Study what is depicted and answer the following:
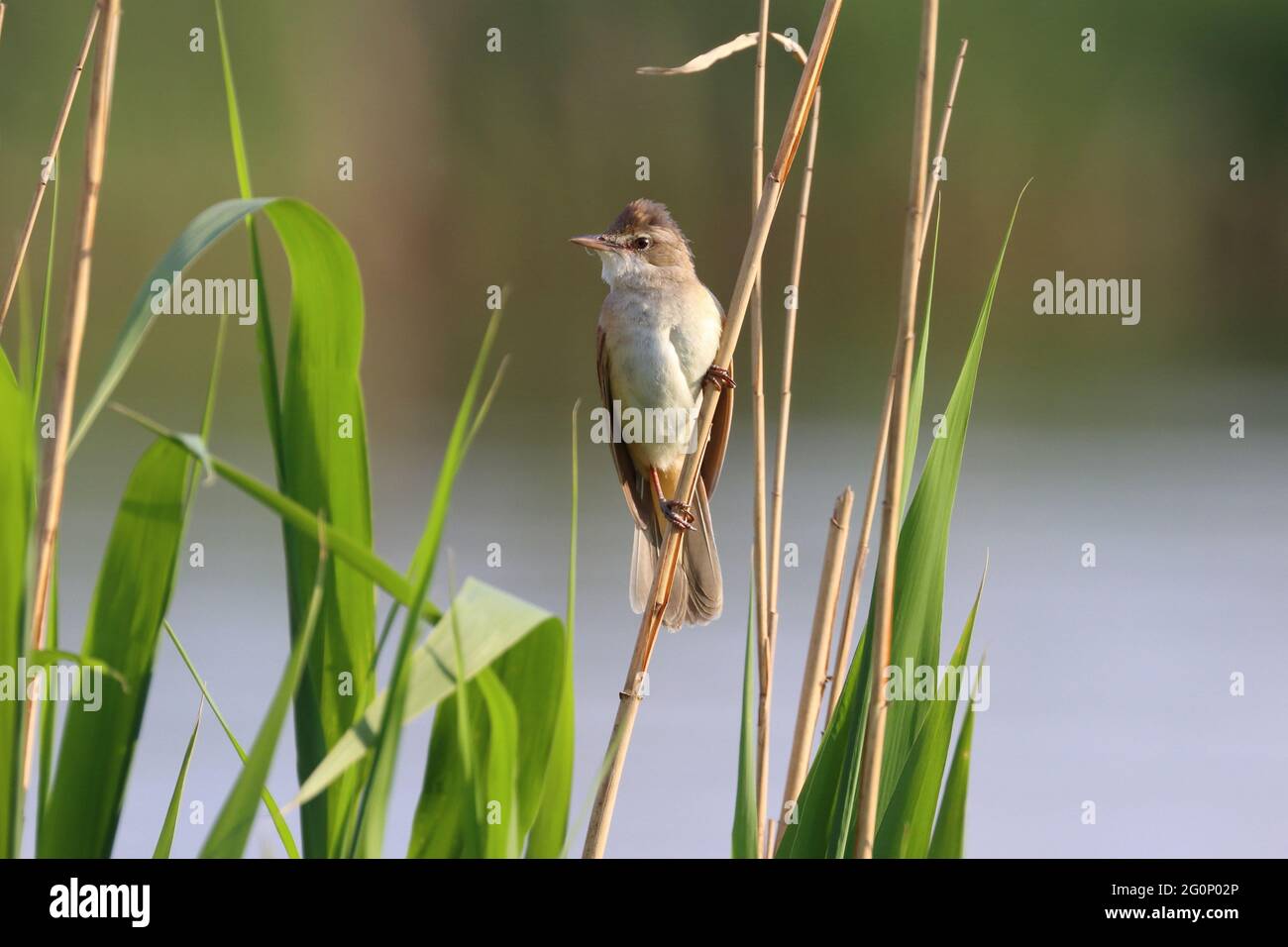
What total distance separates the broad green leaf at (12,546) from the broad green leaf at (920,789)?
3.41ft

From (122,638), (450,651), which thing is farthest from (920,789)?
(122,638)

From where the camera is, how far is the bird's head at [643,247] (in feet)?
11.9

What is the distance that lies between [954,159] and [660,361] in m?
7.50

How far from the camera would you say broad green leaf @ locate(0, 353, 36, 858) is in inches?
52.2

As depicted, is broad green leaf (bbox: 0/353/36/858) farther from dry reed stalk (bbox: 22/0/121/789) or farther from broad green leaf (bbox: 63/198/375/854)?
dry reed stalk (bbox: 22/0/121/789)

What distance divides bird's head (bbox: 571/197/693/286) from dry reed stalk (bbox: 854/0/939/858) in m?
1.85

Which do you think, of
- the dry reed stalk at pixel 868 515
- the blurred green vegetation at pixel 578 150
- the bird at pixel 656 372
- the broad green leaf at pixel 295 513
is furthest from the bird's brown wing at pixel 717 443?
the blurred green vegetation at pixel 578 150

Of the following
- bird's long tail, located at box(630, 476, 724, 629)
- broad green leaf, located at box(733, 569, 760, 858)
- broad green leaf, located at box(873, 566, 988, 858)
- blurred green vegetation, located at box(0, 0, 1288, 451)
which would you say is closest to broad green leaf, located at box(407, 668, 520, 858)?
broad green leaf, located at box(733, 569, 760, 858)

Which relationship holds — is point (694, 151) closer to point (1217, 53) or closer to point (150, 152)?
point (150, 152)

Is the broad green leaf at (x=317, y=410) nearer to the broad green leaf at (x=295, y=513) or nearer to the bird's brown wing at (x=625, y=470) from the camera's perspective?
the broad green leaf at (x=295, y=513)

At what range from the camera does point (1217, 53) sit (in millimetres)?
11062

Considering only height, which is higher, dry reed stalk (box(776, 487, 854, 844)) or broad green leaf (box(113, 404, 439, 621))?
broad green leaf (box(113, 404, 439, 621))

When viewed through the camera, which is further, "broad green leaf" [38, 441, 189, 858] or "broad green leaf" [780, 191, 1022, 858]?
"broad green leaf" [780, 191, 1022, 858]
